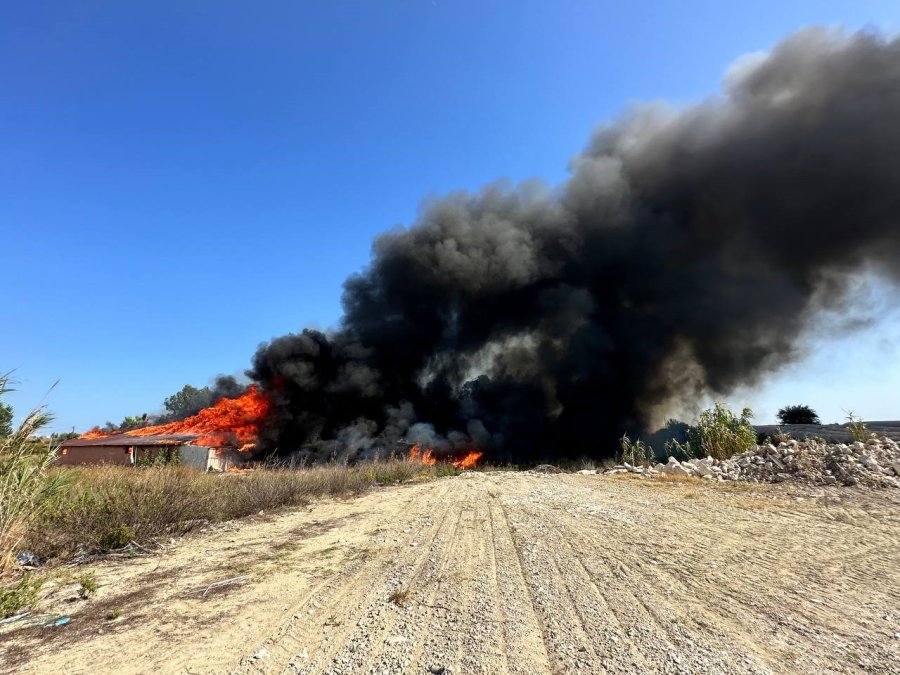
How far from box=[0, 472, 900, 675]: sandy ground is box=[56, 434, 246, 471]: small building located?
23901 mm

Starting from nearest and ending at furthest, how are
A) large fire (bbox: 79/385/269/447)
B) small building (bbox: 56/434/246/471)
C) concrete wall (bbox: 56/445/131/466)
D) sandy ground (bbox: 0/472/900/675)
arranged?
sandy ground (bbox: 0/472/900/675) < small building (bbox: 56/434/246/471) < concrete wall (bbox: 56/445/131/466) < large fire (bbox: 79/385/269/447)

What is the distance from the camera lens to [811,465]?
11570 mm

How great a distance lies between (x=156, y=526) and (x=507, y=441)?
2833 cm

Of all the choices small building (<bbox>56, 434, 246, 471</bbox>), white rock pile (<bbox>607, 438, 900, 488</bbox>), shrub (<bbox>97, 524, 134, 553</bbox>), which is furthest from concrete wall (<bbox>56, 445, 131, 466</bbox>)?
white rock pile (<bbox>607, 438, 900, 488</bbox>)

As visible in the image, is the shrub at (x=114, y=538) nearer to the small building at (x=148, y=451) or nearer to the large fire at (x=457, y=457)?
the large fire at (x=457, y=457)

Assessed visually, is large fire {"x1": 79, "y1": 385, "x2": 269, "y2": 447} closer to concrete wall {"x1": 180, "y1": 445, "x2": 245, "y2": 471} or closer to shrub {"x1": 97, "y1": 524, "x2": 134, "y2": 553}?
concrete wall {"x1": 180, "y1": 445, "x2": 245, "y2": 471}

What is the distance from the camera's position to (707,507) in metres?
8.64

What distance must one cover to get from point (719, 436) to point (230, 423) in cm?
3260

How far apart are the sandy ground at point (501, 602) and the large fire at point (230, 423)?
28.3 meters

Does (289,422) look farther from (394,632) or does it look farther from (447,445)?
(394,632)

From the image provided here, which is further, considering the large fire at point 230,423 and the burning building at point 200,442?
the large fire at point 230,423

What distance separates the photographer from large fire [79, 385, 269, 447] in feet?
107

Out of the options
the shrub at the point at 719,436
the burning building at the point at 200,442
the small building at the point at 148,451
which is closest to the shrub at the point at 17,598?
the shrub at the point at 719,436

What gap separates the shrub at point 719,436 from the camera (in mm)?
15229
